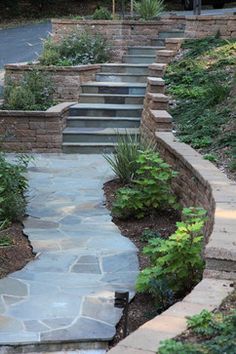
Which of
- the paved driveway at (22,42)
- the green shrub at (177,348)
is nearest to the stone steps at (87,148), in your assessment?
the paved driveway at (22,42)

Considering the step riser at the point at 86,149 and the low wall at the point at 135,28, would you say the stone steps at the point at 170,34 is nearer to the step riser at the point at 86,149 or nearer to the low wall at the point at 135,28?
the low wall at the point at 135,28

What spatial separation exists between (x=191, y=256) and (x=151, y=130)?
4408 millimetres

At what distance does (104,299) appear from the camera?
426 cm

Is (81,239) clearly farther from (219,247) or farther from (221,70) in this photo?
(221,70)

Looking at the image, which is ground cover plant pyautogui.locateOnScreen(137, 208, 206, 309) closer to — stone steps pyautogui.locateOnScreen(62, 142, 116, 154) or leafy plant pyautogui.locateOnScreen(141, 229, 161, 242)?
leafy plant pyautogui.locateOnScreen(141, 229, 161, 242)

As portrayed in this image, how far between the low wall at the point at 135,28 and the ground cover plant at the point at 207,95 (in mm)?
433

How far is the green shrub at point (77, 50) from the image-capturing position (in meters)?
11.0

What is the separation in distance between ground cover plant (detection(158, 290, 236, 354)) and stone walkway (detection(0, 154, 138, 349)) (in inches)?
37.5

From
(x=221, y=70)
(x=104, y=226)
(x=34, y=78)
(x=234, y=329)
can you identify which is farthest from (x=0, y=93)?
(x=234, y=329)

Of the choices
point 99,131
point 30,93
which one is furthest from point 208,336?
point 30,93

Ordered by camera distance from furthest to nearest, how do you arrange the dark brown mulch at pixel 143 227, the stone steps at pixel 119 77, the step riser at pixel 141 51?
1. the step riser at pixel 141 51
2. the stone steps at pixel 119 77
3. the dark brown mulch at pixel 143 227

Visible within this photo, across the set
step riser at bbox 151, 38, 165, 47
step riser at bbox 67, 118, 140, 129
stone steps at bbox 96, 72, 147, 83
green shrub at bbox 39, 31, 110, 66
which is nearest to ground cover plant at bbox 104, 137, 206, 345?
step riser at bbox 67, 118, 140, 129

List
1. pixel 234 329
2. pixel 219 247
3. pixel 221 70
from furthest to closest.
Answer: pixel 221 70 < pixel 219 247 < pixel 234 329

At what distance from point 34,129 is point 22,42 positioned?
6.95 metres
